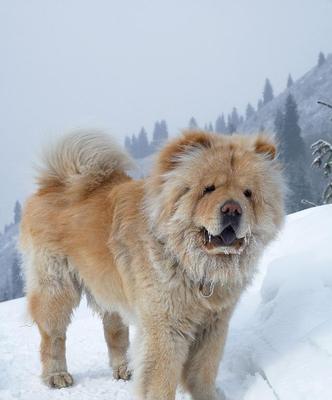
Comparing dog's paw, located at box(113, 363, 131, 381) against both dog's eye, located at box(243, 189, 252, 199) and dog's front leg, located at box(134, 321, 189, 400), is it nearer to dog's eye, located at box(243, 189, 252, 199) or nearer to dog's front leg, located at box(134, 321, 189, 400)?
dog's front leg, located at box(134, 321, 189, 400)

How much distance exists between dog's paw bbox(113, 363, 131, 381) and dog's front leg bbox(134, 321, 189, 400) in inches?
40.3

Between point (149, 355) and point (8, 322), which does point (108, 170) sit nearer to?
point (149, 355)

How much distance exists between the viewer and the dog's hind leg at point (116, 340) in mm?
4500

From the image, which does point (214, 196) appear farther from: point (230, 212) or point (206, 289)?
point (206, 289)

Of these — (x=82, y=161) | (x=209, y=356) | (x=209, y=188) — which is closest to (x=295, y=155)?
(x=82, y=161)

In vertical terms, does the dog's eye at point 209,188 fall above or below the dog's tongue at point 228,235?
above

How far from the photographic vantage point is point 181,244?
3.25 m

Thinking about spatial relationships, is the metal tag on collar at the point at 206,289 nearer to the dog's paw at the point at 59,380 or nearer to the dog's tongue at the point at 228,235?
the dog's tongue at the point at 228,235

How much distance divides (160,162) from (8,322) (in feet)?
20.1

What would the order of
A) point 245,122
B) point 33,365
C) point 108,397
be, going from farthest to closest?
point 245,122 → point 33,365 → point 108,397

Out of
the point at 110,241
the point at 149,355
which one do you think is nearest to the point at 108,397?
the point at 149,355

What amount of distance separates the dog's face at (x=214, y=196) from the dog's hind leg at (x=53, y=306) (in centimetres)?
Result: 134

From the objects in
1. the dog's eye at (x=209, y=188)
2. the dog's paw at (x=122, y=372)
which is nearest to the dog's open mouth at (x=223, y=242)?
the dog's eye at (x=209, y=188)

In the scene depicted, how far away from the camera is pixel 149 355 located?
3305mm
